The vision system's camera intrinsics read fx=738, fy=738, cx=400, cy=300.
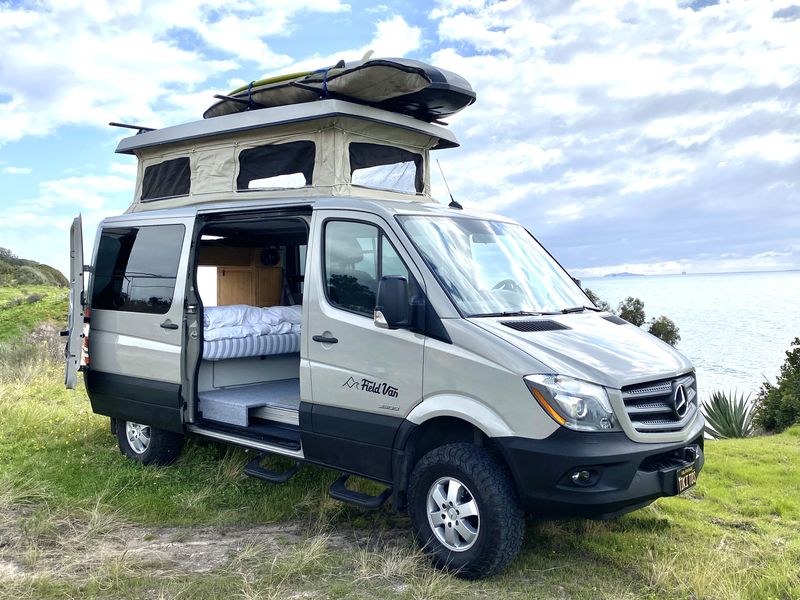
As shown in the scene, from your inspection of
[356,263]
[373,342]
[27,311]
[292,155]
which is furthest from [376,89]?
[27,311]

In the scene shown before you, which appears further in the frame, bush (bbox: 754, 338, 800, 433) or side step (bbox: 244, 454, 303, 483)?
bush (bbox: 754, 338, 800, 433)

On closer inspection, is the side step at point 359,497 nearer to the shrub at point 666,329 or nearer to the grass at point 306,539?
the grass at point 306,539

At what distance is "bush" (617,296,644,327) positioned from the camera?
706 inches

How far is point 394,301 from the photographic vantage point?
4.50m

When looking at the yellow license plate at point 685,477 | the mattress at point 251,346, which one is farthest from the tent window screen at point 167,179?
the yellow license plate at point 685,477

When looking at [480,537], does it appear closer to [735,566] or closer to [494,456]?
[494,456]

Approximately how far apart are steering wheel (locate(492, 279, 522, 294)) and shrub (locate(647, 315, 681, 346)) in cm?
1325

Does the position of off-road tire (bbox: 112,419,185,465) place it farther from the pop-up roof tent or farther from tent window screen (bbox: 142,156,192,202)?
tent window screen (bbox: 142,156,192,202)

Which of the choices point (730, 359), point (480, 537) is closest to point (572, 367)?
point (480, 537)

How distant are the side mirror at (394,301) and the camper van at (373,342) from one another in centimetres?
1

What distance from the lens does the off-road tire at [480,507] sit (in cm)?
429

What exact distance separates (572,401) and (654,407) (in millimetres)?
653

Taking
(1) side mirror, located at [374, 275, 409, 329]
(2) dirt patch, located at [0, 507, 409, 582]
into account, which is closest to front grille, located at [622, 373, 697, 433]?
(1) side mirror, located at [374, 275, 409, 329]

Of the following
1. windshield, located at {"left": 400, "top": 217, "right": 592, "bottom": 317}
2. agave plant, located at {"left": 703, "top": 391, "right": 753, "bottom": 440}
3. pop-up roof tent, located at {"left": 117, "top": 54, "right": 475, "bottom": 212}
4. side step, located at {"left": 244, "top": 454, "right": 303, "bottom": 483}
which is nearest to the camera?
windshield, located at {"left": 400, "top": 217, "right": 592, "bottom": 317}
